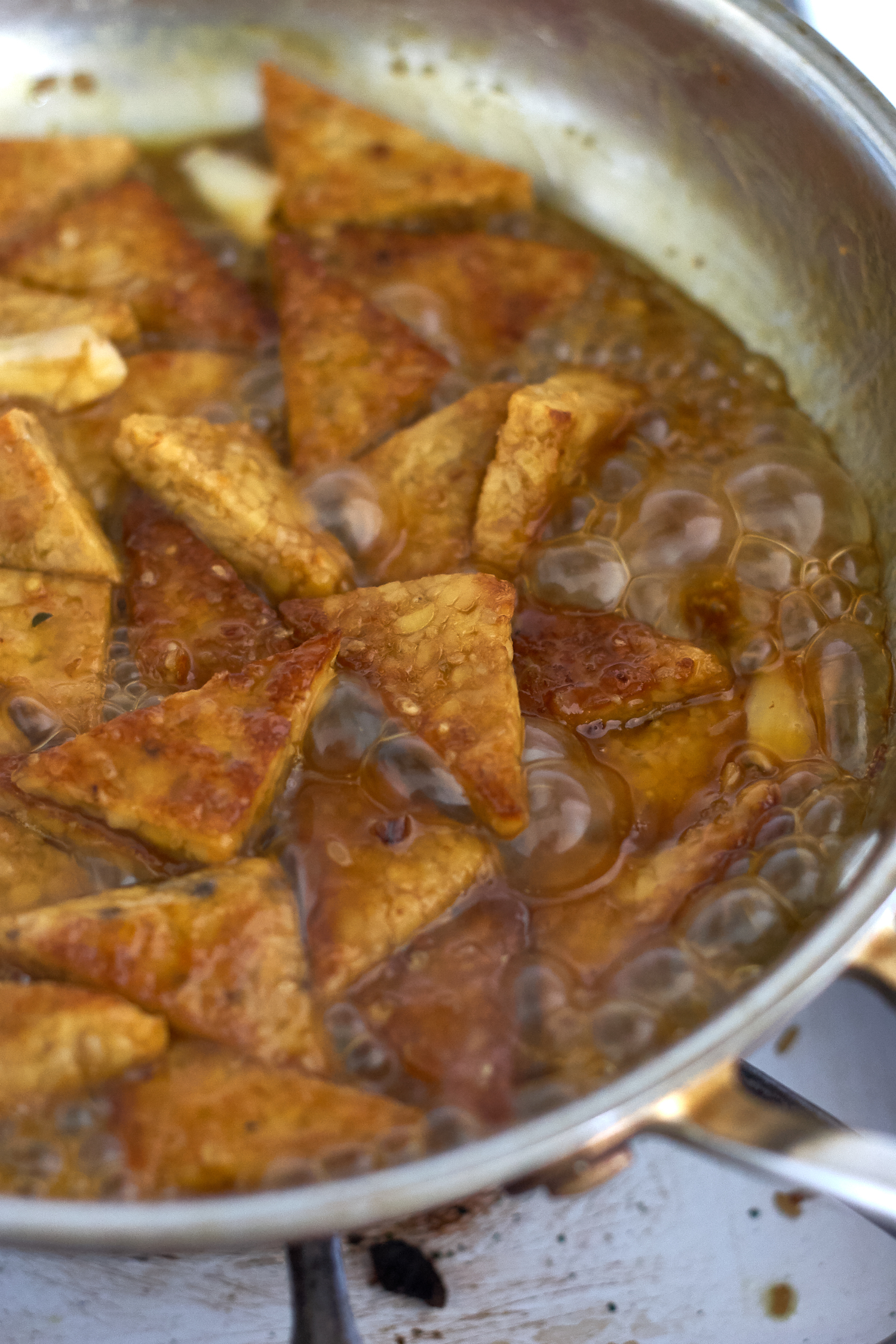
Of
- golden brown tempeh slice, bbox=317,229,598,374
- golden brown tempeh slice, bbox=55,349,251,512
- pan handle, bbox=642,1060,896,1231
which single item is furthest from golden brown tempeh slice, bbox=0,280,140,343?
pan handle, bbox=642,1060,896,1231

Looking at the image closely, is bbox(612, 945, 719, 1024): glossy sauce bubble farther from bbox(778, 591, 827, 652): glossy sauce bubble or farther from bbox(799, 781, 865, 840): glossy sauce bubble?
bbox(778, 591, 827, 652): glossy sauce bubble

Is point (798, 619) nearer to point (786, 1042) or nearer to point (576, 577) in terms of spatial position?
point (576, 577)

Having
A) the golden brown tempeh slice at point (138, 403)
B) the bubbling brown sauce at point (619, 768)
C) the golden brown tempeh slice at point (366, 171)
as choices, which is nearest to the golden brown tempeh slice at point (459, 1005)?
the bubbling brown sauce at point (619, 768)

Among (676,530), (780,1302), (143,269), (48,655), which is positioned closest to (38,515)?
(48,655)

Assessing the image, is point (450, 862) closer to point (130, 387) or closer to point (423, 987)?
point (423, 987)

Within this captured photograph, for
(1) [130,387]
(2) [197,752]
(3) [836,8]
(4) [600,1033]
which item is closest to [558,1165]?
(4) [600,1033]

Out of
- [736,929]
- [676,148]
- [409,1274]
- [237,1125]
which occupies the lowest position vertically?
[409,1274]
